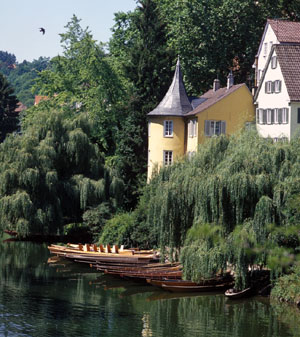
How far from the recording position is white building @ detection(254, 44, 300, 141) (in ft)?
153

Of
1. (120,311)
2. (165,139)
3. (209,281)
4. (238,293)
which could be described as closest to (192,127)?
(165,139)

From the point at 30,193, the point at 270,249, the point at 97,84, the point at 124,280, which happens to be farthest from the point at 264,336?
the point at 97,84

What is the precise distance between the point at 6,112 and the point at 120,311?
70842 mm

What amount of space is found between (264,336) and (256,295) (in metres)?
5.56

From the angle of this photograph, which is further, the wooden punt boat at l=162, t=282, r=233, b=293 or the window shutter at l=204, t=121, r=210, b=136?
the window shutter at l=204, t=121, r=210, b=136

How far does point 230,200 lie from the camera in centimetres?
2973

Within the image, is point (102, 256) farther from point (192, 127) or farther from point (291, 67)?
point (291, 67)

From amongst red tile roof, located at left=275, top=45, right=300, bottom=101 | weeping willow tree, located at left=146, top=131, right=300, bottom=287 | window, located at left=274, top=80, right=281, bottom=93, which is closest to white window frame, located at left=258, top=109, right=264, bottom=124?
window, located at left=274, top=80, right=281, bottom=93

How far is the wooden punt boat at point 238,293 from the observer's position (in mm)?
28938

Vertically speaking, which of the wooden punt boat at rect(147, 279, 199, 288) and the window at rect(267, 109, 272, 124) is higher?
the window at rect(267, 109, 272, 124)

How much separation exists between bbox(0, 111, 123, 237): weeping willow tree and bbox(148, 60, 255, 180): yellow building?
4.68m

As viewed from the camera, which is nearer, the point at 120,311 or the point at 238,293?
the point at 120,311

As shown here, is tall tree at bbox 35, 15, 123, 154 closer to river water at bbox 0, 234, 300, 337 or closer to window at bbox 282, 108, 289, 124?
window at bbox 282, 108, 289, 124

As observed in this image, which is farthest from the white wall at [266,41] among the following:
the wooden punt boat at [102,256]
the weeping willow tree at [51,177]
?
the wooden punt boat at [102,256]
